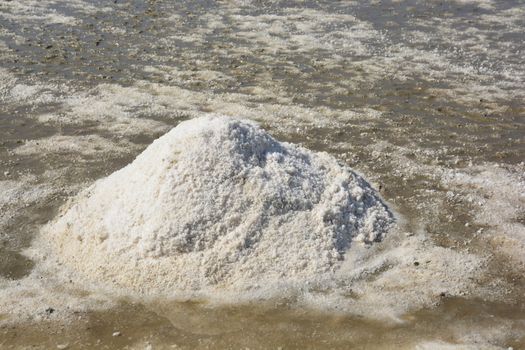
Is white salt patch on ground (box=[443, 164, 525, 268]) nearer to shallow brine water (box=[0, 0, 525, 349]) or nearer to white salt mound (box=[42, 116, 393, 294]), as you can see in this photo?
shallow brine water (box=[0, 0, 525, 349])

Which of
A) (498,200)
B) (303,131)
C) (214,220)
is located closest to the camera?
(214,220)

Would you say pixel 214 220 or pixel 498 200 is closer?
pixel 214 220

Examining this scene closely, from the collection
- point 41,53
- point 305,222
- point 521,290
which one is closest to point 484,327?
point 521,290

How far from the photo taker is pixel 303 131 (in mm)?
8469

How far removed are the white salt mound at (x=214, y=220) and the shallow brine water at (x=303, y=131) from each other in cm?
25

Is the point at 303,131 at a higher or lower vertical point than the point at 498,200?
higher

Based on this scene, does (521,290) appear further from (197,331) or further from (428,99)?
(428,99)

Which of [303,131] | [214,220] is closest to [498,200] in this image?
[303,131]

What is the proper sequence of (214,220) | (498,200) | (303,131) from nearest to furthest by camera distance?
1. (214,220)
2. (498,200)
3. (303,131)

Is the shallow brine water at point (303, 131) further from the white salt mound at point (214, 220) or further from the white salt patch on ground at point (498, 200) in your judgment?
the white salt mound at point (214, 220)

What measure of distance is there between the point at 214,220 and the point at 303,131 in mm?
3366

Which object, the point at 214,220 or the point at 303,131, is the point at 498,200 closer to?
the point at 303,131

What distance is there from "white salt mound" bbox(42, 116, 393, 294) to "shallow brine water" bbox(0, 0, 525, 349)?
246 millimetres

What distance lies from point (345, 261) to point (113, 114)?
5.08 m
